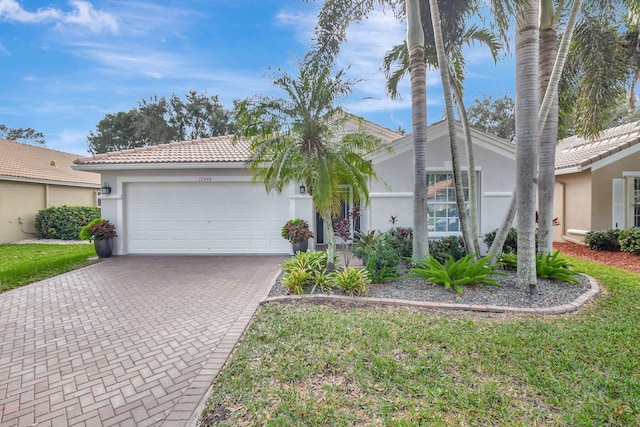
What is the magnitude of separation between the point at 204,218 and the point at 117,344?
6908 mm

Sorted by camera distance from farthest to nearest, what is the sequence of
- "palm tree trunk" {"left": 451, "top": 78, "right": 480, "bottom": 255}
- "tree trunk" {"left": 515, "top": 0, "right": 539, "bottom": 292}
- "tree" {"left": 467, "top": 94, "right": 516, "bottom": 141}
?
1. "tree" {"left": 467, "top": 94, "right": 516, "bottom": 141}
2. "palm tree trunk" {"left": 451, "top": 78, "right": 480, "bottom": 255}
3. "tree trunk" {"left": 515, "top": 0, "right": 539, "bottom": 292}

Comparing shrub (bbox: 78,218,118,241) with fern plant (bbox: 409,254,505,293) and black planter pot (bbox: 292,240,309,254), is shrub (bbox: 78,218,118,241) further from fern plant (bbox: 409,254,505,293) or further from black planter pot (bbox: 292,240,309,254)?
fern plant (bbox: 409,254,505,293)

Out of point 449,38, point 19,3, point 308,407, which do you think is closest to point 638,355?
point 308,407

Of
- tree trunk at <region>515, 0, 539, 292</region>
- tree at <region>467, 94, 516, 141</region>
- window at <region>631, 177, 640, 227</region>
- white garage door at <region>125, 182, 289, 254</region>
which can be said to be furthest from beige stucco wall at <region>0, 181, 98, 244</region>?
tree at <region>467, 94, 516, 141</region>

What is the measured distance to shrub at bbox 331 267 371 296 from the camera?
577cm

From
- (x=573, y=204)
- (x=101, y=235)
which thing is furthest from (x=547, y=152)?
(x=101, y=235)

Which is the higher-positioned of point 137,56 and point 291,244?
point 137,56

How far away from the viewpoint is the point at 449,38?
8.38 metres

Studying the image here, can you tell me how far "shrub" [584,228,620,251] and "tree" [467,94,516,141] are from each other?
20.0 metres

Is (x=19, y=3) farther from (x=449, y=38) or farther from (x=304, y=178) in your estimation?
(x=449, y=38)

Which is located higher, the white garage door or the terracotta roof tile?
the terracotta roof tile

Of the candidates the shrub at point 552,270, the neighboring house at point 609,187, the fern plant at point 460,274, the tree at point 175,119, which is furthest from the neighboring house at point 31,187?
the neighboring house at point 609,187

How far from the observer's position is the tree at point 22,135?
3394 centimetres

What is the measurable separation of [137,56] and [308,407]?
44.6ft
